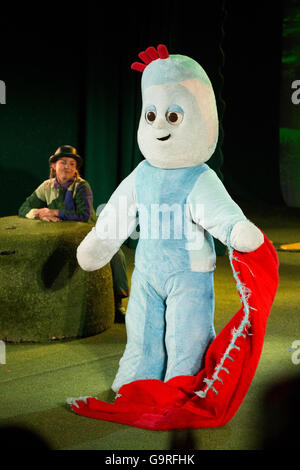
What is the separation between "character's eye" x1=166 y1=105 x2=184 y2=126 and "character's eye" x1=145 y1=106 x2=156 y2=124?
0.07m

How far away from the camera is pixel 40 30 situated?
5.81 m

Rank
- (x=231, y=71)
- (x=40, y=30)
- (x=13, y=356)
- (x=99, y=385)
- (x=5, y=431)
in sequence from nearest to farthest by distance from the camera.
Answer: (x=5, y=431) < (x=99, y=385) < (x=13, y=356) < (x=40, y=30) < (x=231, y=71)

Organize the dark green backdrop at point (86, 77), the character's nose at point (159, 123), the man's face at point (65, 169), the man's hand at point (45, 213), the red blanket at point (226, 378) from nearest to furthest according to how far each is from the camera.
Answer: the red blanket at point (226, 378)
the character's nose at point (159, 123)
the man's hand at point (45, 213)
the man's face at point (65, 169)
the dark green backdrop at point (86, 77)

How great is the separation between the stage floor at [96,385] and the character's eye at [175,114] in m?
1.14

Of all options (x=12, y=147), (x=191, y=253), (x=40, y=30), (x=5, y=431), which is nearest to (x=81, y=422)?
(x=5, y=431)

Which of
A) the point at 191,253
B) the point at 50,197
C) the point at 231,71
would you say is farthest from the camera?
the point at 231,71

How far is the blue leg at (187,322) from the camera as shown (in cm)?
268

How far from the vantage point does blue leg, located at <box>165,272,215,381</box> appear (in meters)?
2.68

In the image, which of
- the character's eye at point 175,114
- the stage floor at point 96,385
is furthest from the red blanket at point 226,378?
the character's eye at point 175,114

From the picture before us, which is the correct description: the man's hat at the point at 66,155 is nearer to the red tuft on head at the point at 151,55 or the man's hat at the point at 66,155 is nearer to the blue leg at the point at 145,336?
the red tuft on head at the point at 151,55

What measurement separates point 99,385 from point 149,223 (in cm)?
76

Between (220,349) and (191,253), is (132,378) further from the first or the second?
(191,253)

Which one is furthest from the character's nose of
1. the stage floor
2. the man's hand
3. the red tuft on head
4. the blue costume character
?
the man's hand

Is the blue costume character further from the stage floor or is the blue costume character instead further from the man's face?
the man's face
